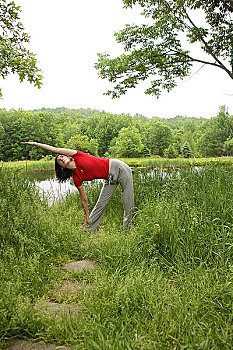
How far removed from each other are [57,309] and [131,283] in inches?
22.2

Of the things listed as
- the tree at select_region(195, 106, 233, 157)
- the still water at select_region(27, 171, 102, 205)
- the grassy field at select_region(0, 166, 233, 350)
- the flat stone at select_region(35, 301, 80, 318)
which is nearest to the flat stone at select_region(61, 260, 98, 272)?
the grassy field at select_region(0, 166, 233, 350)

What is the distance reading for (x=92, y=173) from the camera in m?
3.60

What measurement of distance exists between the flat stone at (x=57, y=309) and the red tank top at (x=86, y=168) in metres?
1.88

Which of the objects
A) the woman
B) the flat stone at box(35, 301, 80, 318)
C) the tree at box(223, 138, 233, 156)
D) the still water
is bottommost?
the flat stone at box(35, 301, 80, 318)

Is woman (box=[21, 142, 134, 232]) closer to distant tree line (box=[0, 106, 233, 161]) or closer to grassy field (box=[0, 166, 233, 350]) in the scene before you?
grassy field (box=[0, 166, 233, 350])

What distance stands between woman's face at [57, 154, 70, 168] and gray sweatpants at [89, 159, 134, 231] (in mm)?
634

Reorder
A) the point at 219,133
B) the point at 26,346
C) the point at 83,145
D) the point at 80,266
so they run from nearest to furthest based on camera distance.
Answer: the point at 26,346 < the point at 80,266 < the point at 83,145 < the point at 219,133

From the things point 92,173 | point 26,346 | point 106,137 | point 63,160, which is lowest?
point 26,346

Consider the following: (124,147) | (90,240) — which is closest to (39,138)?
(124,147)

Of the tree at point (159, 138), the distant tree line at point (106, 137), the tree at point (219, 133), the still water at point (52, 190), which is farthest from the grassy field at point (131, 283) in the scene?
the tree at point (159, 138)

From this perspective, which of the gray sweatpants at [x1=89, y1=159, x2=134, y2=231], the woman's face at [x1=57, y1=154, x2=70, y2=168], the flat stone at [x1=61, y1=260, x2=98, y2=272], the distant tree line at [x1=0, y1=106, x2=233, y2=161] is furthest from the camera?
the distant tree line at [x1=0, y1=106, x2=233, y2=161]

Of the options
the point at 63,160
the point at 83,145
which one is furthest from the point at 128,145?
the point at 63,160

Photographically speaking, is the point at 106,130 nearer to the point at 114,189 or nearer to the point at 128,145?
the point at 128,145

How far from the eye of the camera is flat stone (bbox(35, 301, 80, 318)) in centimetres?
172
